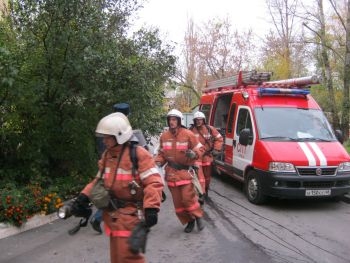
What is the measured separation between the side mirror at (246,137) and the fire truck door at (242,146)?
0.05 meters

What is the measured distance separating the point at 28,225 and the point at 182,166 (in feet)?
8.00

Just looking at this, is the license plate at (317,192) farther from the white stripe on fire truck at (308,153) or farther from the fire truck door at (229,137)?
the fire truck door at (229,137)

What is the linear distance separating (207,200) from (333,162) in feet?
8.49

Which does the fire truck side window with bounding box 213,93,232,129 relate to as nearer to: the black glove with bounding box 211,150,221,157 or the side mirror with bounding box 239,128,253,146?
the side mirror with bounding box 239,128,253,146

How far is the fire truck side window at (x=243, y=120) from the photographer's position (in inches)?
384

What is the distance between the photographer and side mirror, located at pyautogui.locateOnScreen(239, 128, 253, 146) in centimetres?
927

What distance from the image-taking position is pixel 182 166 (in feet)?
22.9

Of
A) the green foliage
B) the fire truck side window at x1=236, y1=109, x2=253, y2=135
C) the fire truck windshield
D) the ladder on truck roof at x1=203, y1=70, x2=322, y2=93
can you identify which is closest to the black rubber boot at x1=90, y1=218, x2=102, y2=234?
the green foliage

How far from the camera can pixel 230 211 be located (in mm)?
8578

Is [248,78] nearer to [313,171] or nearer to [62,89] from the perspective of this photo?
[313,171]

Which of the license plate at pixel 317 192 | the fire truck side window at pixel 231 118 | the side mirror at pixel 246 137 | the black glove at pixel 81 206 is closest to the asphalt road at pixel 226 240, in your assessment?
the license plate at pixel 317 192

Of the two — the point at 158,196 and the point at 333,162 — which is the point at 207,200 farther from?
the point at 158,196

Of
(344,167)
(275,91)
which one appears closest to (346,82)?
(275,91)

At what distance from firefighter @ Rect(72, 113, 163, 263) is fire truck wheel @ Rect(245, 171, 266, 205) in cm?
504
